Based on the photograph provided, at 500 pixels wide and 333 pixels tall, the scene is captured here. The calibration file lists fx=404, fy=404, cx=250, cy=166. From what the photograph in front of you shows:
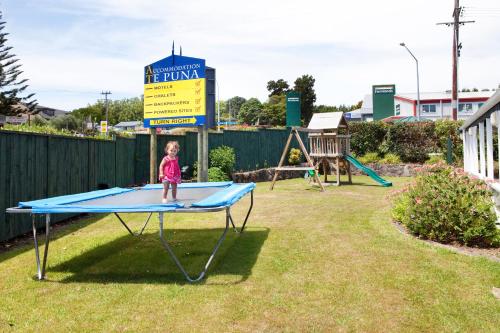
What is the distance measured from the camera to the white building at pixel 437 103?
59.2 m

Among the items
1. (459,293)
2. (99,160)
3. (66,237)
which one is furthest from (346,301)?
(99,160)

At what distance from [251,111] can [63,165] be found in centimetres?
7604

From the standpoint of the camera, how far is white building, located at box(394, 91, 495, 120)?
194ft

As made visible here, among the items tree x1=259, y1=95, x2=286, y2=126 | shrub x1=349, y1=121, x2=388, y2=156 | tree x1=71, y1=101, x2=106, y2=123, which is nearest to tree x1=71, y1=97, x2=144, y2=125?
tree x1=71, y1=101, x2=106, y2=123

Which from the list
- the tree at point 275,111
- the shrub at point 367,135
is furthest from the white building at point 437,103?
the shrub at point 367,135

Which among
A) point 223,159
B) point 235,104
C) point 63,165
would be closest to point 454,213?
point 63,165

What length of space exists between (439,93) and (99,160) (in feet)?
201

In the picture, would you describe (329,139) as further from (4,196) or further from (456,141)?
(4,196)

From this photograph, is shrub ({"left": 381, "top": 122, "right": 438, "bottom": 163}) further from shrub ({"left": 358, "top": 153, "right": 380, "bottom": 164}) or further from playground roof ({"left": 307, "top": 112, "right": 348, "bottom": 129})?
playground roof ({"left": 307, "top": 112, "right": 348, "bottom": 129})

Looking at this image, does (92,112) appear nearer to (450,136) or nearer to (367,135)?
(367,135)

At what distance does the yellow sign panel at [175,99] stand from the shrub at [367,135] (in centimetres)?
1345

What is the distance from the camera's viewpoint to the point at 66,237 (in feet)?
23.6

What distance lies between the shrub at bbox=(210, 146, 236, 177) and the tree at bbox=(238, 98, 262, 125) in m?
61.9

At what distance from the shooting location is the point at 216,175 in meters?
15.4
